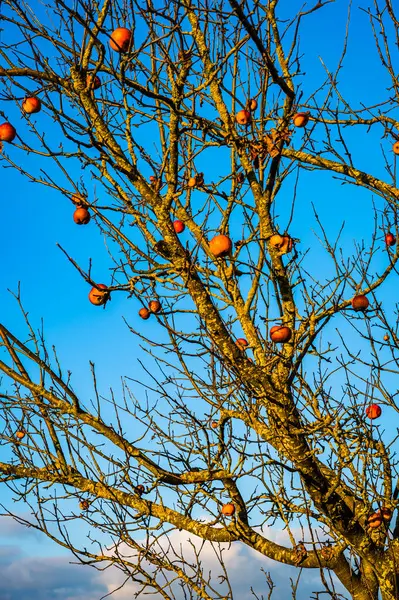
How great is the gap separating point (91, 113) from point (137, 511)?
3300 millimetres

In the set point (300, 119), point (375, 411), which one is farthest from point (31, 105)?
point (375, 411)

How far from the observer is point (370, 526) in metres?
4.67

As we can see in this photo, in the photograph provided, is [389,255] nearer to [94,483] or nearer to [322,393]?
[322,393]

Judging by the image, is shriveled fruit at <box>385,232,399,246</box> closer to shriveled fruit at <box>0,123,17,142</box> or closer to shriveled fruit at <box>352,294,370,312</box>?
shriveled fruit at <box>352,294,370,312</box>

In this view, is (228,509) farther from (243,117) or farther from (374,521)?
(243,117)

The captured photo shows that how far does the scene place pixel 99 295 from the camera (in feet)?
14.2

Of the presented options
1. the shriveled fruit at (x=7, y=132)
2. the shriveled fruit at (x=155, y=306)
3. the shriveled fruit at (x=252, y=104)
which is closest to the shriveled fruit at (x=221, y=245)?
the shriveled fruit at (x=155, y=306)

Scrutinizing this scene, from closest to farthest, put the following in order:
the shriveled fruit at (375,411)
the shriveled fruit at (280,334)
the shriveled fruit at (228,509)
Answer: the shriveled fruit at (280,334) → the shriveled fruit at (228,509) → the shriveled fruit at (375,411)

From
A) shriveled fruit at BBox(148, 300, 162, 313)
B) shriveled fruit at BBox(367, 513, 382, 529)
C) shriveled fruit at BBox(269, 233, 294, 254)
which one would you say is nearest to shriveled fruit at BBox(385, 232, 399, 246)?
shriveled fruit at BBox(269, 233, 294, 254)

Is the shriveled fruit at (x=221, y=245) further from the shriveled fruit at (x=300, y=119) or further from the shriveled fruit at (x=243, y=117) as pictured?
the shriveled fruit at (x=300, y=119)

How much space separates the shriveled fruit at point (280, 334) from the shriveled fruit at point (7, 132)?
2486mm

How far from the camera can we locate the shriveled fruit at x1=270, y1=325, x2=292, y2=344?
4223 mm

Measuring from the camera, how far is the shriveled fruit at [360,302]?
4.63 meters

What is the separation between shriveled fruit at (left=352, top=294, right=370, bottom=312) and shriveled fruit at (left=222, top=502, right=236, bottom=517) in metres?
2.06
